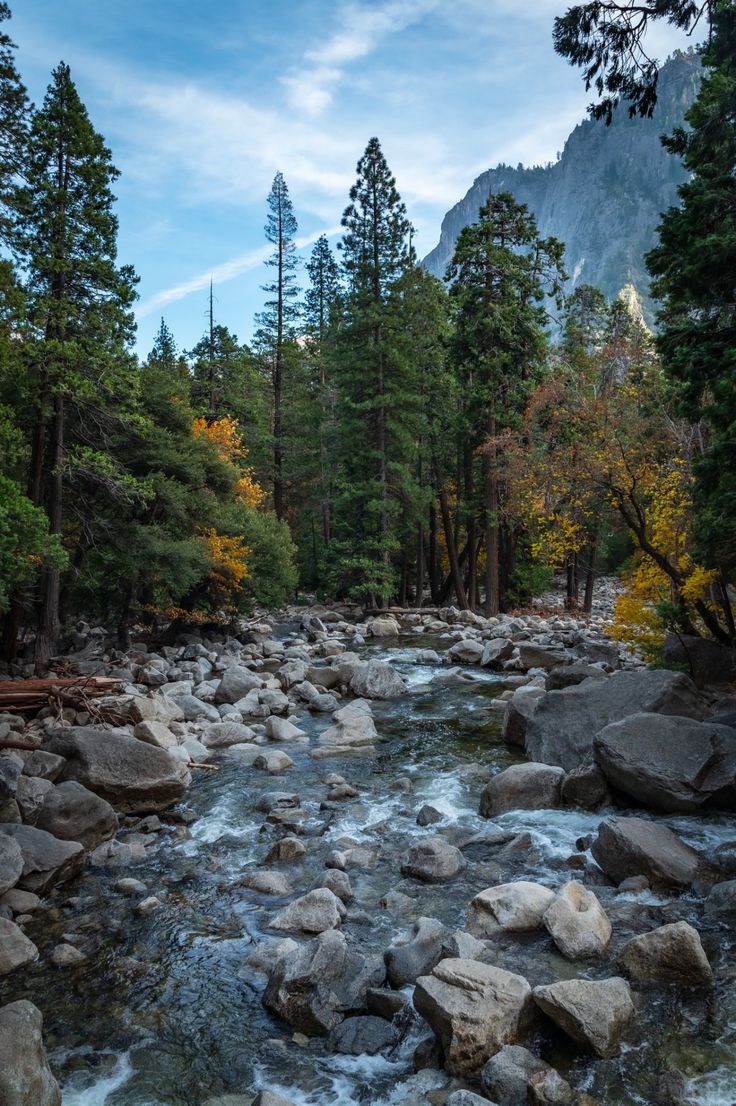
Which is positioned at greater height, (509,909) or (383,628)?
(383,628)

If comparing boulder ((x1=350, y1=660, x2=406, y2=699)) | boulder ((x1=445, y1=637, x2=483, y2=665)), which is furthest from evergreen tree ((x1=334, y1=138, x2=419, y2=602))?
boulder ((x1=350, y1=660, x2=406, y2=699))

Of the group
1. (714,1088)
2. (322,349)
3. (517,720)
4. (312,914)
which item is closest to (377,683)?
(517,720)

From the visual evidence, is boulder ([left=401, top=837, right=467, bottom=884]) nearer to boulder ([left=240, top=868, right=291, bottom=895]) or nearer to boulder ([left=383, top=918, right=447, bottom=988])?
boulder ([left=240, top=868, right=291, bottom=895])

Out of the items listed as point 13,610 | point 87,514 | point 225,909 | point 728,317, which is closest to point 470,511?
point 87,514

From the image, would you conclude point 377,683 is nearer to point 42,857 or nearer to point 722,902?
point 42,857

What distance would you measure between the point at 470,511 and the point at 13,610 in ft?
60.1

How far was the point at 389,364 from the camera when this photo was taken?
2892 cm

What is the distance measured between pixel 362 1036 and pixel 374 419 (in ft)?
85.4

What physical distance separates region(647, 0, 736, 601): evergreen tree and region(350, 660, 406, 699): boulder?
26.6 feet

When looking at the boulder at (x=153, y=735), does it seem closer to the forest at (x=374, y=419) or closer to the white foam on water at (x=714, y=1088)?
the forest at (x=374, y=419)

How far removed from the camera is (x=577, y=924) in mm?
5660

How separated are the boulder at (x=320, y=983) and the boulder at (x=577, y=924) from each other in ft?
4.73

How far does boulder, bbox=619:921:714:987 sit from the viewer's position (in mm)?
5113

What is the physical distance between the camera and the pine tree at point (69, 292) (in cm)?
1447
